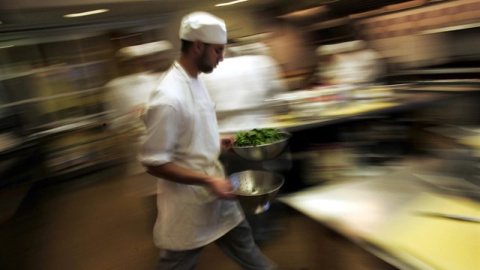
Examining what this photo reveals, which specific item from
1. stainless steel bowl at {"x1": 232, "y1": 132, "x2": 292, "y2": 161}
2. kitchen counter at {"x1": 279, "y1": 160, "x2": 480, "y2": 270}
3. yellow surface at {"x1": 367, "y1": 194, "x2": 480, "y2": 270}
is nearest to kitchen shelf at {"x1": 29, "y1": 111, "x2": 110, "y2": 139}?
stainless steel bowl at {"x1": 232, "y1": 132, "x2": 292, "y2": 161}

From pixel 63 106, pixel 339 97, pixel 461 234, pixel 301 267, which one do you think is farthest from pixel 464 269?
pixel 63 106

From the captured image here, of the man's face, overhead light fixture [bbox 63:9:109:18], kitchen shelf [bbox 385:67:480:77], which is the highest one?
overhead light fixture [bbox 63:9:109:18]

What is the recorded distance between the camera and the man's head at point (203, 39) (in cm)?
126

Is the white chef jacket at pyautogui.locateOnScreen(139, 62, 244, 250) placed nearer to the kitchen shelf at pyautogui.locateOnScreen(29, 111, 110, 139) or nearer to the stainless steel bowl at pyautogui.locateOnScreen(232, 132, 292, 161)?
the stainless steel bowl at pyautogui.locateOnScreen(232, 132, 292, 161)

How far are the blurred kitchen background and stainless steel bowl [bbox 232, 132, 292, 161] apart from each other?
0.33 meters

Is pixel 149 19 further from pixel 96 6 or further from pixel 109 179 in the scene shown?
pixel 109 179

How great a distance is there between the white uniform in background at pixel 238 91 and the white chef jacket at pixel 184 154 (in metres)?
0.85

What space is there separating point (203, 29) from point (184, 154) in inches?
19.4

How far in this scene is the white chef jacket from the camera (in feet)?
3.93

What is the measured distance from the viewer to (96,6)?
3.78 m

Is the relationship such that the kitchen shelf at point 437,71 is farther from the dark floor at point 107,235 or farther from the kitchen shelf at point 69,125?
the kitchen shelf at point 69,125

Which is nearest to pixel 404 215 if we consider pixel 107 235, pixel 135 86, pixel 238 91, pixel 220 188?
pixel 220 188

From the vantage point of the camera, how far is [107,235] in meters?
2.76

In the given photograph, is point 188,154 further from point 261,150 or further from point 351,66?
point 351,66
